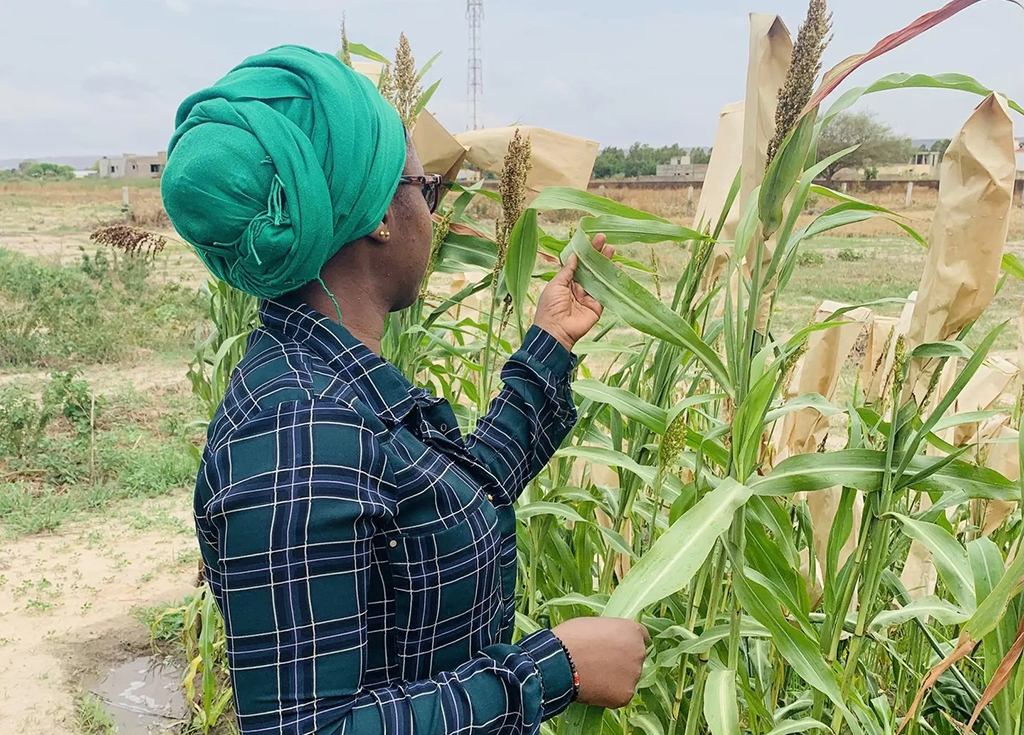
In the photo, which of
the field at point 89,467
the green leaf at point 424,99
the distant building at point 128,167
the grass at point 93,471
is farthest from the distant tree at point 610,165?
the green leaf at point 424,99

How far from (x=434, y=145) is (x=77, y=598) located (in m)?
2.55

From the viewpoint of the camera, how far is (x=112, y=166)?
112ft

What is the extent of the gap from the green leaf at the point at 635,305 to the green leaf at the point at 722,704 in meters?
0.34

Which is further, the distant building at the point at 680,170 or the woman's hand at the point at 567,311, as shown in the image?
the distant building at the point at 680,170

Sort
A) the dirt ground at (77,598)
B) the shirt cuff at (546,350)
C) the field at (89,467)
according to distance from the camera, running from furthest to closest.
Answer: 1. the field at (89,467)
2. the dirt ground at (77,598)
3. the shirt cuff at (546,350)

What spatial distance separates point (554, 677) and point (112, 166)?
37786mm

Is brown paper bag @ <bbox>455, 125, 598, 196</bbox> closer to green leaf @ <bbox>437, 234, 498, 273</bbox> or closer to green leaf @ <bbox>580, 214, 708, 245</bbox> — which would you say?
green leaf @ <bbox>437, 234, 498, 273</bbox>

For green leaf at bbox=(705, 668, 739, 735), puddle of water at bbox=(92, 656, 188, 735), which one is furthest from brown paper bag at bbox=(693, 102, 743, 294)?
puddle of water at bbox=(92, 656, 188, 735)

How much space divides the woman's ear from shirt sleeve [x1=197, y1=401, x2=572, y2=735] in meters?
0.21

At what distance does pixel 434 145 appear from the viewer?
152 centimetres

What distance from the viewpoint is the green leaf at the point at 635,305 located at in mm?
972

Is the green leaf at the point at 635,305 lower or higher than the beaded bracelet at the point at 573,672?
higher

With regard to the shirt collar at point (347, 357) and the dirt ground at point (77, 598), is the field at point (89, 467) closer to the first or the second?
the dirt ground at point (77, 598)

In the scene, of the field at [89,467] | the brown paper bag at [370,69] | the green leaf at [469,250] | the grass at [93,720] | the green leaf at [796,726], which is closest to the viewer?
the green leaf at [796,726]
